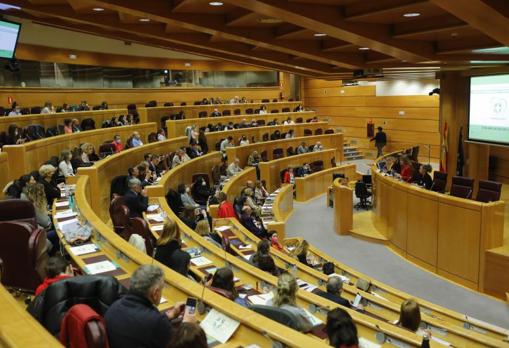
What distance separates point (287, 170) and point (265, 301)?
35.4 ft

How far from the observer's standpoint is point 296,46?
8.80 metres

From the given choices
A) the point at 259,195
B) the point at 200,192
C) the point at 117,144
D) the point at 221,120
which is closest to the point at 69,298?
the point at 200,192

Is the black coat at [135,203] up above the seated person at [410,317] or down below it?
above

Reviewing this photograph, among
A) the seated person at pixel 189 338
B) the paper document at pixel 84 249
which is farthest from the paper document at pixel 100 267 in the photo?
the seated person at pixel 189 338

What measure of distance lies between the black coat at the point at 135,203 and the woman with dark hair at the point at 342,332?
12.9 feet

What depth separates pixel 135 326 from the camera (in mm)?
2465

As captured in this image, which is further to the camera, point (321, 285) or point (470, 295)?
point (470, 295)

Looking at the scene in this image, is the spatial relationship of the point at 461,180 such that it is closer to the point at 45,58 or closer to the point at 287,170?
the point at 287,170

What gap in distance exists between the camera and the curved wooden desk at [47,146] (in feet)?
24.2

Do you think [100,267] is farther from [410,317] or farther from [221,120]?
[221,120]

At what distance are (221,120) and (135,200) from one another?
1050cm

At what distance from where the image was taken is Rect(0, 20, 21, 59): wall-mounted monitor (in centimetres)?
883

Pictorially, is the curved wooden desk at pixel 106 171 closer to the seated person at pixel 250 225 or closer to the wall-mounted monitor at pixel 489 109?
the seated person at pixel 250 225

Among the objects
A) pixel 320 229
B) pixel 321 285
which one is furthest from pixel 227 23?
pixel 320 229
